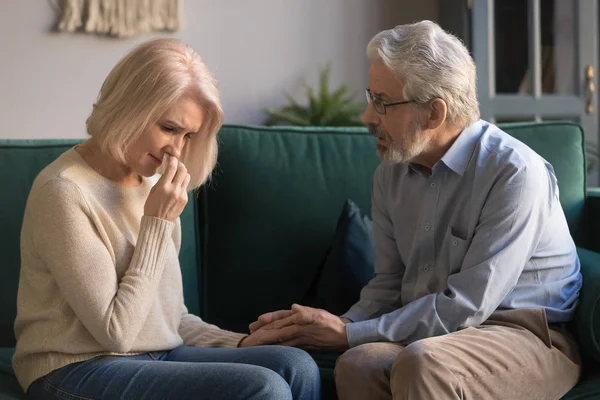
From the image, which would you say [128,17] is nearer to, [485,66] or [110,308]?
[485,66]

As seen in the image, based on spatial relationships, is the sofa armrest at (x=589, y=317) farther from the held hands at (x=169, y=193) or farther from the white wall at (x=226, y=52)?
the white wall at (x=226, y=52)

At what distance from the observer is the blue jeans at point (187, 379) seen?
1.54 metres

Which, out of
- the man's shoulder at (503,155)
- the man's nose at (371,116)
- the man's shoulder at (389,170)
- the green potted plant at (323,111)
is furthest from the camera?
the green potted plant at (323,111)

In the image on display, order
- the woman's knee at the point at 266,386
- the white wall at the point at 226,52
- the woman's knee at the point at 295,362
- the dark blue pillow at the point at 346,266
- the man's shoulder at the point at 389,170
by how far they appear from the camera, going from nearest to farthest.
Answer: the woman's knee at the point at 266,386, the woman's knee at the point at 295,362, the man's shoulder at the point at 389,170, the dark blue pillow at the point at 346,266, the white wall at the point at 226,52

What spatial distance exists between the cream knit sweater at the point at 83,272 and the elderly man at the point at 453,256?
0.36m

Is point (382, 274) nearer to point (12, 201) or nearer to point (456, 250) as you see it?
point (456, 250)

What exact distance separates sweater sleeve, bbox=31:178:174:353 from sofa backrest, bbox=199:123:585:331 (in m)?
0.68

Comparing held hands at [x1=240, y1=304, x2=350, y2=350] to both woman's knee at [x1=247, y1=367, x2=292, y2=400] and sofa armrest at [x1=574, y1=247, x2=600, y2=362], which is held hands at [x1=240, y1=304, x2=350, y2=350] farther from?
sofa armrest at [x1=574, y1=247, x2=600, y2=362]

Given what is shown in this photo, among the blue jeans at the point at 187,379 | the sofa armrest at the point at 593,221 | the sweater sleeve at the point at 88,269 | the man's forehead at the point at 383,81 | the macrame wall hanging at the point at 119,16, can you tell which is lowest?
the blue jeans at the point at 187,379

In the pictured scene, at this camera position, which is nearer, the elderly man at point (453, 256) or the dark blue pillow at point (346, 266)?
the elderly man at point (453, 256)

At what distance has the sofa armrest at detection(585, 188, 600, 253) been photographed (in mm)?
2400

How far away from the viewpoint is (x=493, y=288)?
175 cm

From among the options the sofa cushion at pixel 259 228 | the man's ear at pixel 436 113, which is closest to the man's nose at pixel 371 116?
the man's ear at pixel 436 113

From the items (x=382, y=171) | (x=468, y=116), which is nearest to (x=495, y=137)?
(x=468, y=116)
